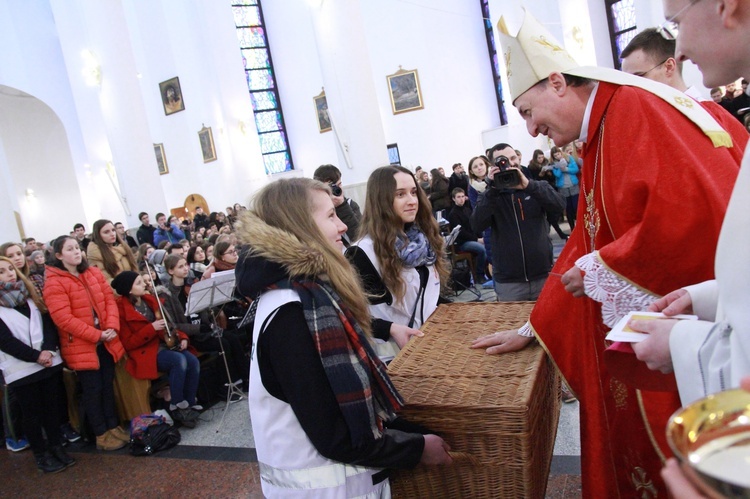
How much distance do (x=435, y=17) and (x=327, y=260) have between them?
58.4 feet

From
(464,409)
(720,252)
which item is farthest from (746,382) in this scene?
(464,409)

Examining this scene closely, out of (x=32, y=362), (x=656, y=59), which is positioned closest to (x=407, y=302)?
(x=656, y=59)

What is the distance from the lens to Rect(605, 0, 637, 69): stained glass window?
12984 mm

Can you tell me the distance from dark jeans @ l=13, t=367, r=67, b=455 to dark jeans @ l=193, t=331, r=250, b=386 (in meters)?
1.22

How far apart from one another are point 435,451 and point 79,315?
3811 mm

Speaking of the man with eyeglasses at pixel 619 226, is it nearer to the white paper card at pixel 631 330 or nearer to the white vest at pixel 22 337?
the white paper card at pixel 631 330

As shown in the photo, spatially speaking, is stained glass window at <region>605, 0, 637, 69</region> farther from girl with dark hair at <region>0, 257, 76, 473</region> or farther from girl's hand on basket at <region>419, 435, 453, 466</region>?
girl's hand on basket at <region>419, 435, 453, 466</region>

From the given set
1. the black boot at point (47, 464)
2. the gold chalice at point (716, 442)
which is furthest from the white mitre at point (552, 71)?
the black boot at point (47, 464)

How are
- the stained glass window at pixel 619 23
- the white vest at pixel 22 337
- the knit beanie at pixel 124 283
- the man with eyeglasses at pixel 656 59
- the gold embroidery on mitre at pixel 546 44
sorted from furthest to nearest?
1. the stained glass window at pixel 619 23
2. the knit beanie at pixel 124 283
3. the white vest at pixel 22 337
4. the man with eyeglasses at pixel 656 59
5. the gold embroidery on mitre at pixel 546 44

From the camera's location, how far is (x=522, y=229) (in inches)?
151

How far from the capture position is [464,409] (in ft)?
4.88

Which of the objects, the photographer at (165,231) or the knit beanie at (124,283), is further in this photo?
the photographer at (165,231)

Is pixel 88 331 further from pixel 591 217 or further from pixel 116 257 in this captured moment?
pixel 591 217

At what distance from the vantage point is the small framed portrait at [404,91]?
17891 mm
